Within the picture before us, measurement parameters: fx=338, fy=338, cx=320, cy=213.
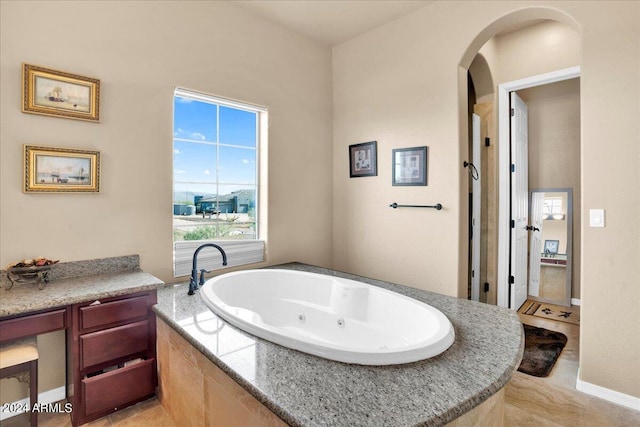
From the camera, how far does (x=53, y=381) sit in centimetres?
206

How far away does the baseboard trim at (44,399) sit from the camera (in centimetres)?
192

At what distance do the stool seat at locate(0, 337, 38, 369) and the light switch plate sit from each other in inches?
126

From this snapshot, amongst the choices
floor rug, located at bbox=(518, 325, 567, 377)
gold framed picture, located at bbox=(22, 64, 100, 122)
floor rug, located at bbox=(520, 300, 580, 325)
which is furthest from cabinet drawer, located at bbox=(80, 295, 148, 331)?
floor rug, located at bbox=(520, 300, 580, 325)

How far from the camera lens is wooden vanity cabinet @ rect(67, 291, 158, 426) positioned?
1818 mm

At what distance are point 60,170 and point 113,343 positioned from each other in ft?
3.57

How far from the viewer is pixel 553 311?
12.2ft

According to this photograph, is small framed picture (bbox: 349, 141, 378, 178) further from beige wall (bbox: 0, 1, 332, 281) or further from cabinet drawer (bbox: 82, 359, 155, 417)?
cabinet drawer (bbox: 82, 359, 155, 417)

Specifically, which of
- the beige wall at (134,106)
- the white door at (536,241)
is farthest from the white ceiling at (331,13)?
the white door at (536,241)

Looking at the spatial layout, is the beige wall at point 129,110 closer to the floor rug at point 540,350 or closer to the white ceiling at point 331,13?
the white ceiling at point 331,13

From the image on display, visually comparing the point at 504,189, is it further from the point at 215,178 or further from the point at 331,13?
the point at 215,178

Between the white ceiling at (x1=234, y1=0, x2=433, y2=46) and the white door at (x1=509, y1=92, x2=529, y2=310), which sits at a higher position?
the white ceiling at (x1=234, y1=0, x2=433, y2=46)

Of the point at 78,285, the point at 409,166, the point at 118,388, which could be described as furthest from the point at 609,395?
the point at 78,285

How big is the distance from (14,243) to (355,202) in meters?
2.65

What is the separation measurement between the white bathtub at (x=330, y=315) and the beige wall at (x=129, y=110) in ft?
1.76
